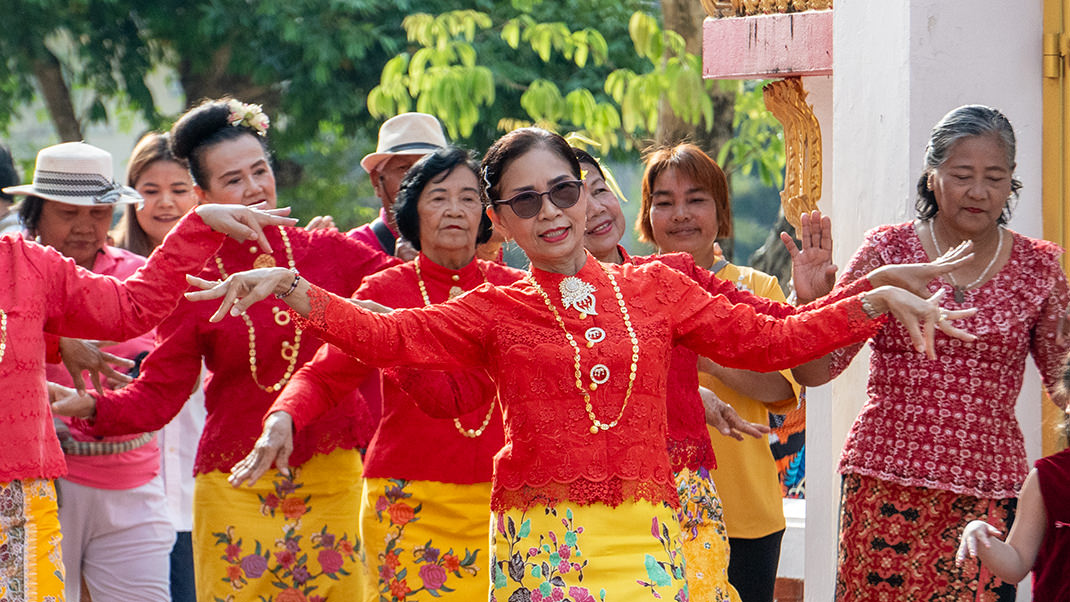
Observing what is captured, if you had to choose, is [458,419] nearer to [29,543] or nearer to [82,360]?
[82,360]

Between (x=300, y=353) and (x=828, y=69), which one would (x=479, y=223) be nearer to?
(x=300, y=353)

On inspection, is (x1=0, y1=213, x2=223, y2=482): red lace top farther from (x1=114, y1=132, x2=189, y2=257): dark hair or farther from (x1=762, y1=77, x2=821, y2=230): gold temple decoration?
(x1=762, y1=77, x2=821, y2=230): gold temple decoration

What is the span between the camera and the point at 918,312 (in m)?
3.93

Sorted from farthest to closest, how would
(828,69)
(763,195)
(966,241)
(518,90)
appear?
(763,195) → (518,90) → (828,69) → (966,241)

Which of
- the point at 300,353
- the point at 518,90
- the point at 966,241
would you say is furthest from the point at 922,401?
the point at 518,90

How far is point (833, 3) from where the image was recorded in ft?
20.8

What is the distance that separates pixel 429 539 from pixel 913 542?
5.24ft

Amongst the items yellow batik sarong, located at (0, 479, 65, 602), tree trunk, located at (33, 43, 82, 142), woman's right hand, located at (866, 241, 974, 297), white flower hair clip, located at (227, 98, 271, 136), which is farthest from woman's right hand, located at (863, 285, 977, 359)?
tree trunk, located at (33, 43, 82, 142)

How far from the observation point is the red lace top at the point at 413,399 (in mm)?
4902

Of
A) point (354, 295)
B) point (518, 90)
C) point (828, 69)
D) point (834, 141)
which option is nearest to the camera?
point (354, 295)

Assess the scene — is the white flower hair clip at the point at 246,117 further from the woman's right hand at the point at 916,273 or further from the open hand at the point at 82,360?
the woman's right hand at the point at 916,273

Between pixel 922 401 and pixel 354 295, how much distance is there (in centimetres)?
192

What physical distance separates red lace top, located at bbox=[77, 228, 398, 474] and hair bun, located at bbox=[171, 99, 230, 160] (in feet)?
1.32

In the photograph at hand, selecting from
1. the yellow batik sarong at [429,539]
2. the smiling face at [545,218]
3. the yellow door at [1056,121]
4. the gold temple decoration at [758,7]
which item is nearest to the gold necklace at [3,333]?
the yellow batik sarong at [429,539]
